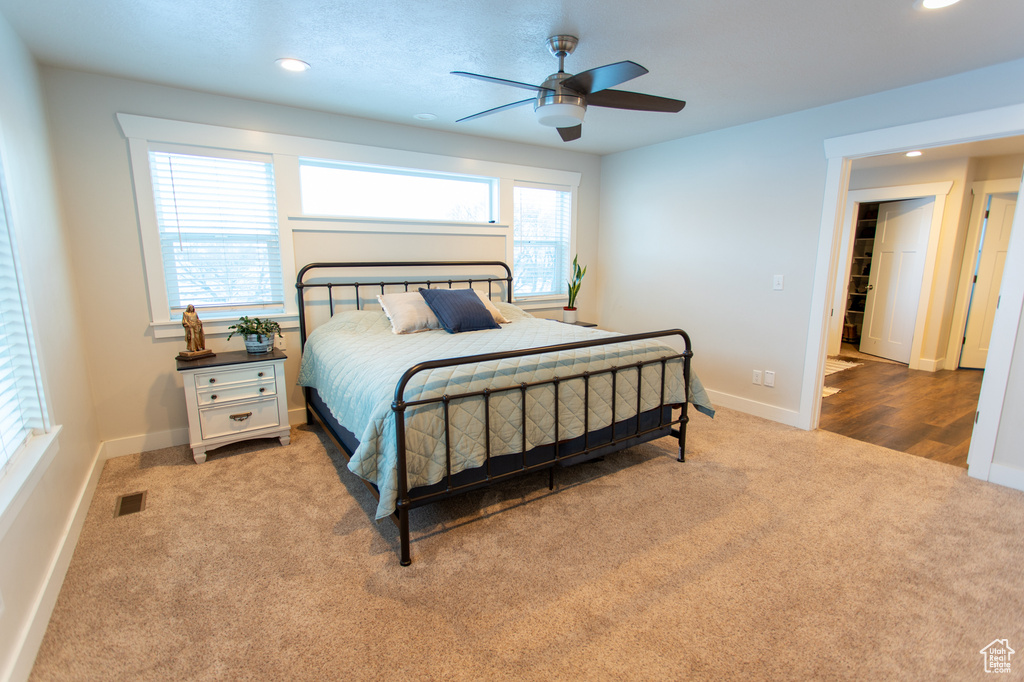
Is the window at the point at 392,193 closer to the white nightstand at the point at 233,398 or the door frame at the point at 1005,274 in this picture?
the white nightstand at the point at 233,398

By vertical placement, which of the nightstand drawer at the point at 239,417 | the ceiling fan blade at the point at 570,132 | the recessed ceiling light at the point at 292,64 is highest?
the recessed ceiling light at the point at 292,64

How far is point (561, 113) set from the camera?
2.23 meters

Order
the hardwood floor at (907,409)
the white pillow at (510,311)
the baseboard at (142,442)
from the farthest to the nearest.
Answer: the white pillow at (510,311), the hardwood floor at (907,409), the baseboard at (142,442)

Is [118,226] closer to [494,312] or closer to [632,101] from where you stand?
[494,312]

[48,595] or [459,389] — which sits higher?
[459,389]

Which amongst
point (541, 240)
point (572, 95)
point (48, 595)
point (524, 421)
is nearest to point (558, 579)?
point (524, 421)

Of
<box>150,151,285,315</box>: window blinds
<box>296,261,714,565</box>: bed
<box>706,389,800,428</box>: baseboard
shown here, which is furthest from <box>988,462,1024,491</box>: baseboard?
<box>150,151,285,315</box>: window blinds

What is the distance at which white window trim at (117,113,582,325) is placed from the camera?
3.00 meters

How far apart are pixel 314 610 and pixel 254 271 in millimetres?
2513

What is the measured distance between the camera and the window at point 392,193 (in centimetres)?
369

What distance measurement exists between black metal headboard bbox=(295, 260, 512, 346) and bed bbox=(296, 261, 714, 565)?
0.02m

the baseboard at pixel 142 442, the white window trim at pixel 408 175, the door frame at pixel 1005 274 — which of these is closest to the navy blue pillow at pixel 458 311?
the white window trim at pixel 408 175

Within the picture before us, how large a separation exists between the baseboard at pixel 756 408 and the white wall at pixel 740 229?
0.01 meters

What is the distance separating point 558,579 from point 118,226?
3.32 m
